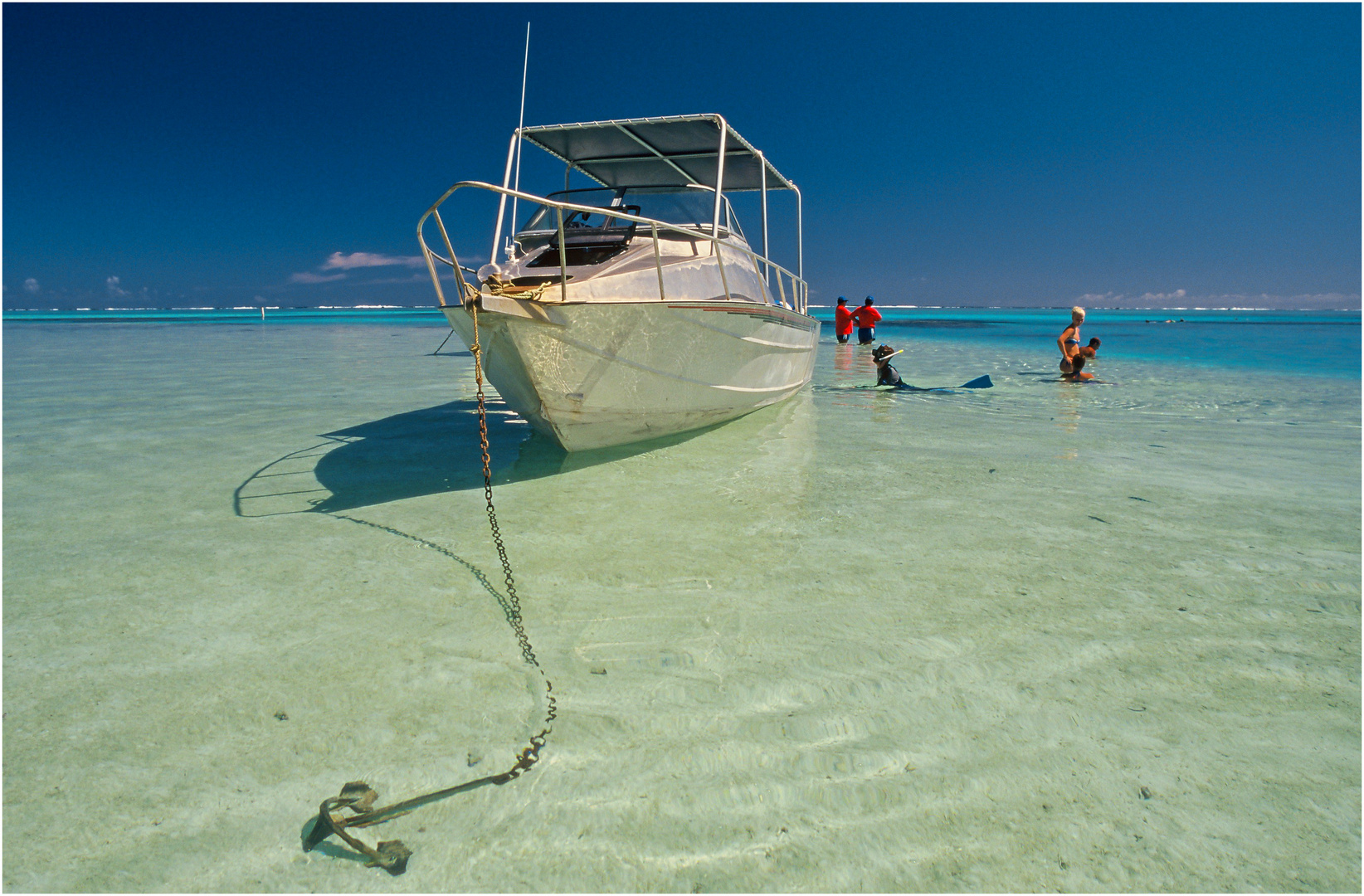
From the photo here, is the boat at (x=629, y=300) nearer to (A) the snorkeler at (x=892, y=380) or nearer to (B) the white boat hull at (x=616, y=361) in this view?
(B) the white boat hull at (x=616, y=361)

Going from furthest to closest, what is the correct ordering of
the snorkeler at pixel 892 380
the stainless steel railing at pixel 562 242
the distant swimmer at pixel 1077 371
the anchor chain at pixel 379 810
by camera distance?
the distant swimmer at pixel 1077 371 < the snorkeler at pixel 892 380 < the stainless steel railing at pixel 562 242 < the anchor chain at pixel 379 810

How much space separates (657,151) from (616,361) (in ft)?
11.8

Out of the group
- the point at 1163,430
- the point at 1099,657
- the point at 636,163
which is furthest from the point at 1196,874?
the point at 636,163

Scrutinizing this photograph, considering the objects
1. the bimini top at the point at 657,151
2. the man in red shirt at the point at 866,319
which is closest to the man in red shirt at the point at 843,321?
the man in red shirt at the point at 866,319

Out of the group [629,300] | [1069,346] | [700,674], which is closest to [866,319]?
[1069,346]

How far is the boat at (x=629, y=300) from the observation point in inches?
171

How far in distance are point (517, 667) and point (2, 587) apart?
2.43 m

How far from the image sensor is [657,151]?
7203 millimetres

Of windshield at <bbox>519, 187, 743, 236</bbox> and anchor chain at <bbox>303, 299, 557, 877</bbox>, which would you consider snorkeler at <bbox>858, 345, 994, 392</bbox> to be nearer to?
windshield at <bbox>519, 187, 743, 236</bbox>

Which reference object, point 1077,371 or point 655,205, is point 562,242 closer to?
point 655,205

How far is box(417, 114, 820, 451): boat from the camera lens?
435 centimetres

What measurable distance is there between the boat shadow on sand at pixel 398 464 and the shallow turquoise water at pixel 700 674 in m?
0.06

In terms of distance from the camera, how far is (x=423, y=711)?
6.66 ft

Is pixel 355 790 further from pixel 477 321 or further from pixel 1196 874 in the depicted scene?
pixel 477 321
